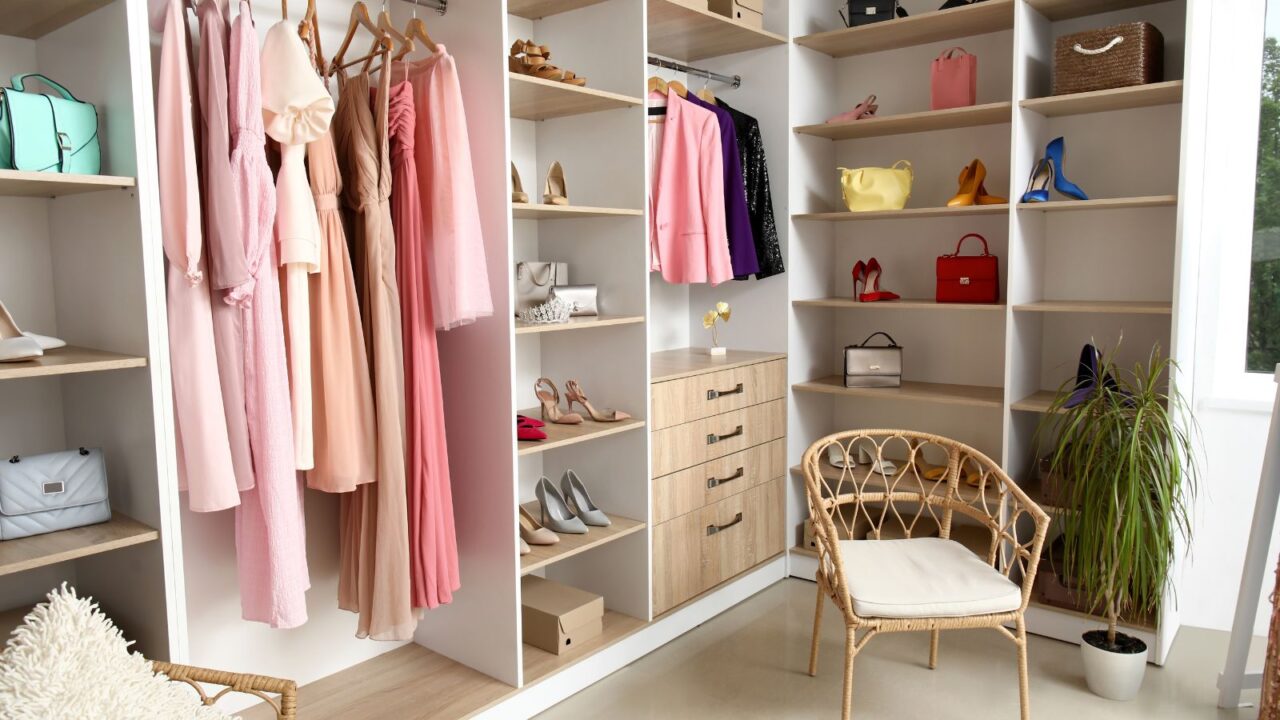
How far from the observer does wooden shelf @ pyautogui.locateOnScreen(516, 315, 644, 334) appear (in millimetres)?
2685

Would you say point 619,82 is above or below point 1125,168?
above

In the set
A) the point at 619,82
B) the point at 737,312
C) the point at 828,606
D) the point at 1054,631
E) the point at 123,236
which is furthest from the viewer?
the point at 737,312

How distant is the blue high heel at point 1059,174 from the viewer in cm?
315

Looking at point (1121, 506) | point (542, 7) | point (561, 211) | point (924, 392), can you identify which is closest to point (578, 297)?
point (561, 211)

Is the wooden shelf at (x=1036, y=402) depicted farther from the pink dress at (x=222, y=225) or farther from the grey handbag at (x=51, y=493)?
the grey handbag at (x=51, y=493)

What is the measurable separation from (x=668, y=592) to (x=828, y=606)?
0.73 m

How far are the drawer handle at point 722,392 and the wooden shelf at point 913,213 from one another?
748 mm

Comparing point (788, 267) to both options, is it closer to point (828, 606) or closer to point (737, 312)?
point (737, 312)

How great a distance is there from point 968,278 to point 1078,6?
0.98 metres

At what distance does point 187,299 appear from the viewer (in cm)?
199

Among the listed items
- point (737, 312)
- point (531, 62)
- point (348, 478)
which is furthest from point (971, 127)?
point (348, 478)

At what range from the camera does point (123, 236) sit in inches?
75.0

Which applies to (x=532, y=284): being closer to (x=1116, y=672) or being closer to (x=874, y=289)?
(x=874, y=289)

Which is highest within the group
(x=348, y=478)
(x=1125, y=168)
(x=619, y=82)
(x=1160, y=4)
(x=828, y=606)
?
(x=1160, y=4)
